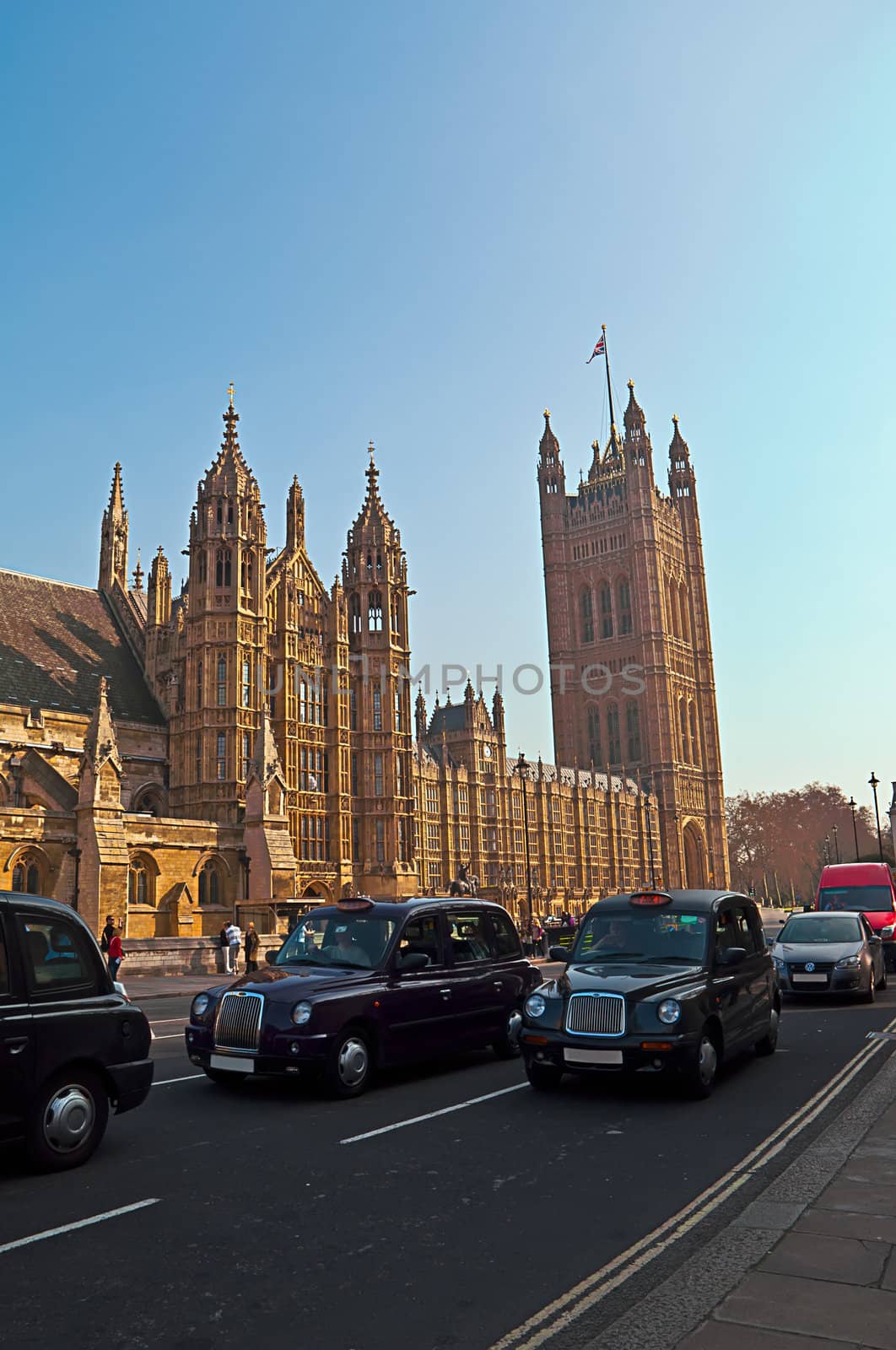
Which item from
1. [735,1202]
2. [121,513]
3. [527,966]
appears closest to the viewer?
[735,1202]

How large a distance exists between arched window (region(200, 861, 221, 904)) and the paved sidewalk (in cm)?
3608

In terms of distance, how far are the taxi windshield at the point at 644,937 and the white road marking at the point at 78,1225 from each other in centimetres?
550

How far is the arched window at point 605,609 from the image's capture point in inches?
5064

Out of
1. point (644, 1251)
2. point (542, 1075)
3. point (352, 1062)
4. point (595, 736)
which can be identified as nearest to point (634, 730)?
point (595, 736)

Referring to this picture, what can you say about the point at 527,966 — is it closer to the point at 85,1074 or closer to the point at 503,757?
the point at 85,1074

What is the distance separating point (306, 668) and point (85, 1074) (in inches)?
1666

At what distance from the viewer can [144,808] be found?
144 feet

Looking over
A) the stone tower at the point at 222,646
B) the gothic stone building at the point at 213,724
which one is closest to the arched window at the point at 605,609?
the gothic stone building at the point at 213,724

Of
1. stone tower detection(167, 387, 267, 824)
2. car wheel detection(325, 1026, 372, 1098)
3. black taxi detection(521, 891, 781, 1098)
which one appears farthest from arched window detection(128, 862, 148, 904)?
black taxi detection(521, 891, 781, 1098)

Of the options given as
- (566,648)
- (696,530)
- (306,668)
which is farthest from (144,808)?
(696,530)

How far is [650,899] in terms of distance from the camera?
10.9m

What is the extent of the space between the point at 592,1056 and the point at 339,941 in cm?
317

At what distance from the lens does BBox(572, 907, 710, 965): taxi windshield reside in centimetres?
1034

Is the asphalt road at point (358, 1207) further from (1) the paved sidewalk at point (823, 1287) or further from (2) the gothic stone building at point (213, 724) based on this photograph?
(2) the gothic stone building at point (213, 724)
